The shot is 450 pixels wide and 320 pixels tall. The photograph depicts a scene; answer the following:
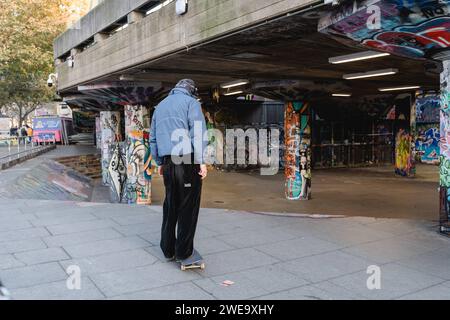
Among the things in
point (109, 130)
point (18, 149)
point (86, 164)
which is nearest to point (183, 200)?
point (109, 130)

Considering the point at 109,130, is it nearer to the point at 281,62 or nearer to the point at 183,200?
the point at 281,62

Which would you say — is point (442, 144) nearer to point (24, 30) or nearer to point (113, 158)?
point (113, 158)

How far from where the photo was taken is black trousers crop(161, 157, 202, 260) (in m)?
4.63

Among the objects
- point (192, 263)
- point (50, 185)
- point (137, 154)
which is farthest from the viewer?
point (137, 154)

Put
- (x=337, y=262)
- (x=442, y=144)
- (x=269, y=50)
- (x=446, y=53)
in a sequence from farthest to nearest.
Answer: (x=269, y=50) → (x=442, y=144) → (x=446, y=53) → (x=337, y=262)

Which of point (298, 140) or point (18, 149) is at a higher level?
point (298, 140)

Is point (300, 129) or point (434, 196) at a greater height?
point (300, 129)

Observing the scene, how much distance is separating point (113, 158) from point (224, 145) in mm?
9015

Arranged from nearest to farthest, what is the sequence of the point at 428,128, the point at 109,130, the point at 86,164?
1. the point at 109,130
2. the point at 86,164
3. the point at 428,128

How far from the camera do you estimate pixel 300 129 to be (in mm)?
14789

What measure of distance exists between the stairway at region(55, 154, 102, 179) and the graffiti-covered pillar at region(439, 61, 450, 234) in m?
18.3

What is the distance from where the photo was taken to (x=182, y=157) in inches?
183

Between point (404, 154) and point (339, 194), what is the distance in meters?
6.92

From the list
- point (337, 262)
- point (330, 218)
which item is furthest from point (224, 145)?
point (337, 262)
